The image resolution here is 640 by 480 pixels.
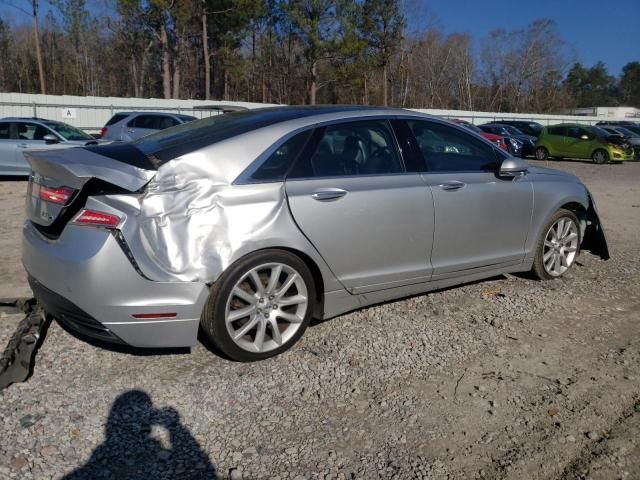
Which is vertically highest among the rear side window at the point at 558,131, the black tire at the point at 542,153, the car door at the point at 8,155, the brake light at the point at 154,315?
the brake light at the point at 154,315

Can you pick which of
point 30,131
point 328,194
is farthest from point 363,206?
point 30,131

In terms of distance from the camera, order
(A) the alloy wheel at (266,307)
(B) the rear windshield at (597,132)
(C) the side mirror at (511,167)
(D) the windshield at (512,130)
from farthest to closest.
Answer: (D) the windshield at (512,130), (B) the rear windshield at (597,132), (C) the side mirror at (511,167), (A) the alloy wheel at (266,307)

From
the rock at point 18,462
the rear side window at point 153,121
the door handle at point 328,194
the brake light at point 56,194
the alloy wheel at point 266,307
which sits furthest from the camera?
the rear side window at point 153,121

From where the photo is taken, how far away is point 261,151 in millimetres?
3557

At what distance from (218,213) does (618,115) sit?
8323 cm

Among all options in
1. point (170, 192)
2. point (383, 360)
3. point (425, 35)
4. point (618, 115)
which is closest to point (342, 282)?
point (383, 360)

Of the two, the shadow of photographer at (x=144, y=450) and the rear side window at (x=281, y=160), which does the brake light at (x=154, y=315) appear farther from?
the rear side window at (x=281, y=160)

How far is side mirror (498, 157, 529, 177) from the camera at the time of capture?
180 inches

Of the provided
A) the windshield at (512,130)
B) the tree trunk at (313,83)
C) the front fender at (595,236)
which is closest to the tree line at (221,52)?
the tree trunk at (313,83)

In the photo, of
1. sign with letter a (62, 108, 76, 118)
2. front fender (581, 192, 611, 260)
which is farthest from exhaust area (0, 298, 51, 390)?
sign with letter a (62, 108, 76, 118)

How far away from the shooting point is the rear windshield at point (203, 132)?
11.5 ft

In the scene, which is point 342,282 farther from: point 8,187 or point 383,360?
point 8,187

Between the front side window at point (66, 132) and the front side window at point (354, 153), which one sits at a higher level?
the front side window at point (354, 153)

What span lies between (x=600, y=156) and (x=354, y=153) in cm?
2195
